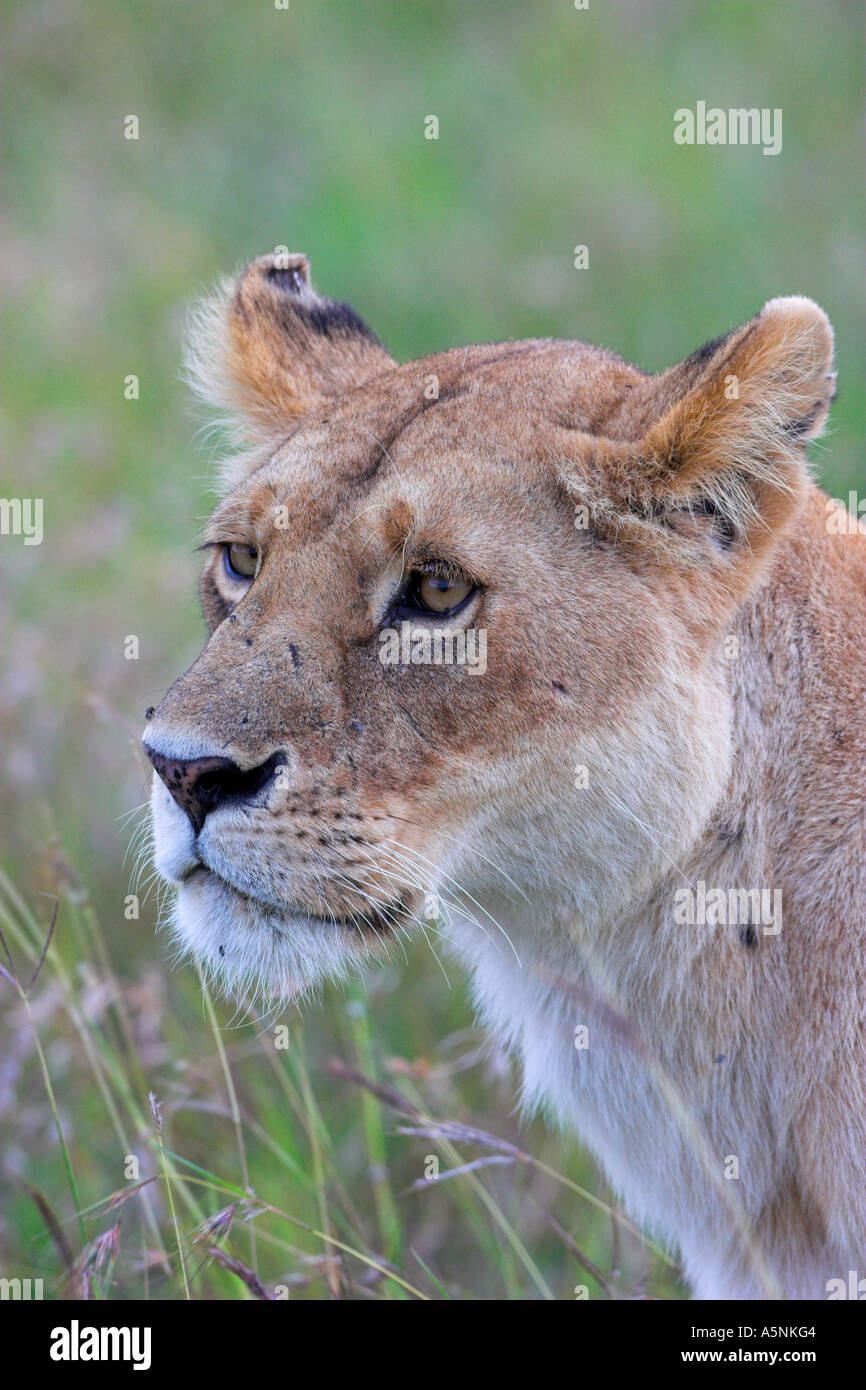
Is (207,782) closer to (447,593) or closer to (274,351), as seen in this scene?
(447,593)

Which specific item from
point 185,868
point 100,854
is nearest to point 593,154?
point 100,854

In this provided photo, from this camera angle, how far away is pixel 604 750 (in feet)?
11.0

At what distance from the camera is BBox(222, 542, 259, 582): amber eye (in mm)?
3869

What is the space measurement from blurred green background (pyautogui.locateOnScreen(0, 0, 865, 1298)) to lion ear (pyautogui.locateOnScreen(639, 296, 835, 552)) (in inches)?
64.1

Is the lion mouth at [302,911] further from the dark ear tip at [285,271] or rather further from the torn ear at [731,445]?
the dark ear tip at [285,271]

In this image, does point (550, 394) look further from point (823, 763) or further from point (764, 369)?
point (823, 763)

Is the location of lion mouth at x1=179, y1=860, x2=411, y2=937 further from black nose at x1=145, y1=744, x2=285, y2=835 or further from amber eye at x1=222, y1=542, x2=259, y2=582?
amber eye at x1=222, y1=542, x2=259, y2=582

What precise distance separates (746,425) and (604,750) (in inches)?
31.8

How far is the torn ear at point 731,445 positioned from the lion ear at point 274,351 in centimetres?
125

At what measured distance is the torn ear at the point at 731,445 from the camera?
327 cm

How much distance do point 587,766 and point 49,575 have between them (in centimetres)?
500

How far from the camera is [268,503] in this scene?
3.72 metres

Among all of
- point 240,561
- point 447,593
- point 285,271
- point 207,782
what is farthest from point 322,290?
point 207,782

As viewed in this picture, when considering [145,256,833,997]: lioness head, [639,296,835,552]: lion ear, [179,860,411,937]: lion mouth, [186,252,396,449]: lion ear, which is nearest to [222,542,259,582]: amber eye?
[145,256,833,997]: lioness head
